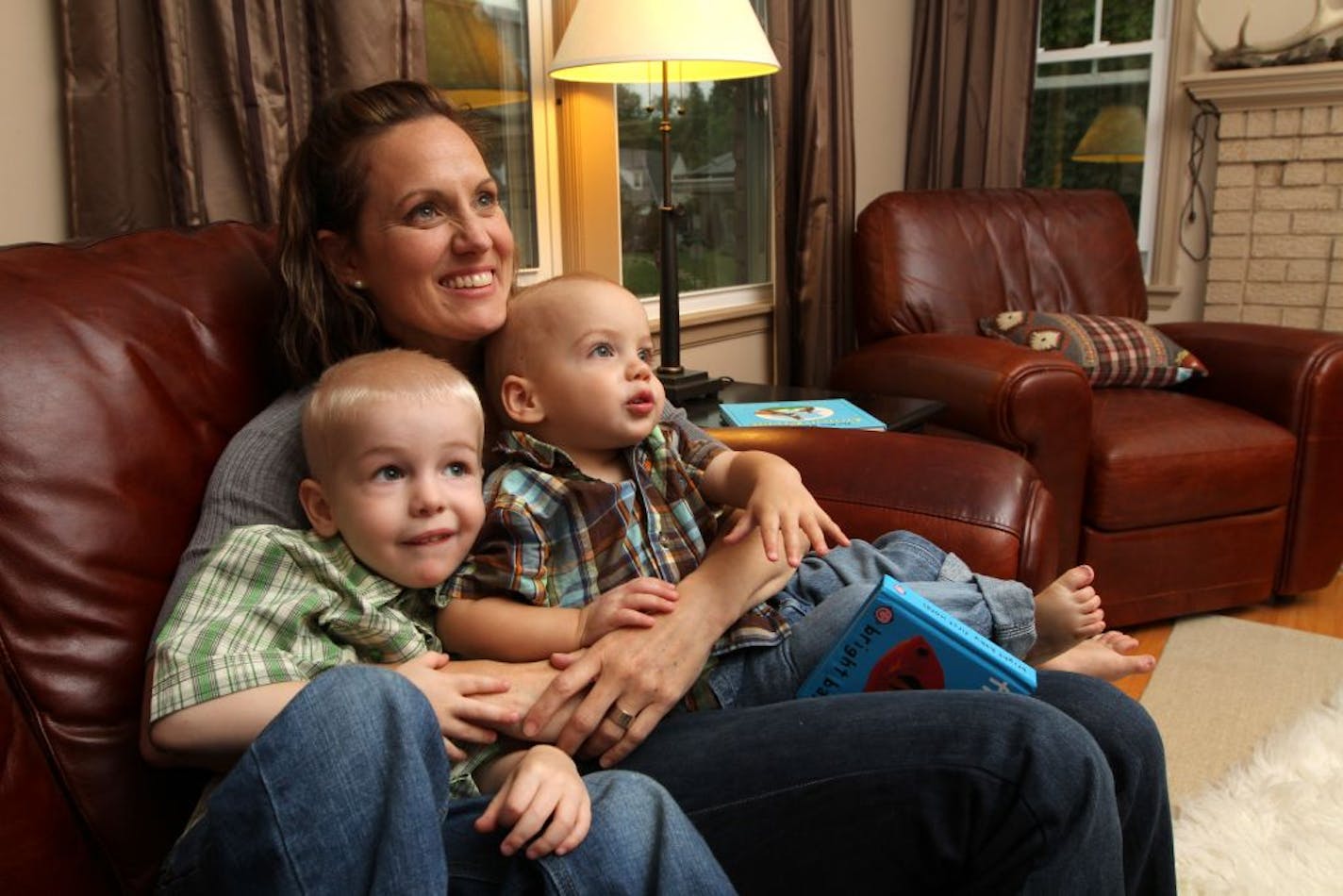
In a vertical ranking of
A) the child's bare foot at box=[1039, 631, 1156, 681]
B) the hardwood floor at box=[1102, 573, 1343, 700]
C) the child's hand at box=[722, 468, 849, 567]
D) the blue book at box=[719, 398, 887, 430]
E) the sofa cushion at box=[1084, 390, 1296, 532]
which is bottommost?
the hardwood floor at box=[1102, 573, 1343, 700]

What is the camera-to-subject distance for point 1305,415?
2.51 m

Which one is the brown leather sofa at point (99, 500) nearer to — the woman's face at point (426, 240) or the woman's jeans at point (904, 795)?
the woman's face at point (426, 240)

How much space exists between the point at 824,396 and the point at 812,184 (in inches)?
40.8

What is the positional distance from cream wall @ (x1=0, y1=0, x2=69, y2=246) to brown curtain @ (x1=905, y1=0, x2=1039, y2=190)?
3029 millimetres

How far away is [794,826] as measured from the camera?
0.92 meters

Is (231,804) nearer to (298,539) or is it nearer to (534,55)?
(298,539)

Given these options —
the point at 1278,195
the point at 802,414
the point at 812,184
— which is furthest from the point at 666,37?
the point at 1278,195

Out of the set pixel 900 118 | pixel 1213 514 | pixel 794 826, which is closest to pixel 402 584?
pixel 794 826

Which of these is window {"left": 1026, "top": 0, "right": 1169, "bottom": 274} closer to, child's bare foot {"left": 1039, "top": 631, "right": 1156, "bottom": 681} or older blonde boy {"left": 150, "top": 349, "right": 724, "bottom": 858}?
child's bare foot {"left": 1039, "top": 631, "right": 1156, "bottom": 681}

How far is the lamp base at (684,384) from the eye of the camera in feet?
6.91

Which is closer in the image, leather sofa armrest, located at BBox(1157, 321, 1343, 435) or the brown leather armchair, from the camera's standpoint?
the brown leather armchair

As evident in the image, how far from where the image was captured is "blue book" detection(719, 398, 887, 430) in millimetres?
1917

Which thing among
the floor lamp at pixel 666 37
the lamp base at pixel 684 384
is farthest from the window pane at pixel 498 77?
the lamp base at pixel 684 384

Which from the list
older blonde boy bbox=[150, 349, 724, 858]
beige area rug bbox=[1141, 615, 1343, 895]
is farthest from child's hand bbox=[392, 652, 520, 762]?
beige area rug bbox=[1141, 615, 1343, 895]
